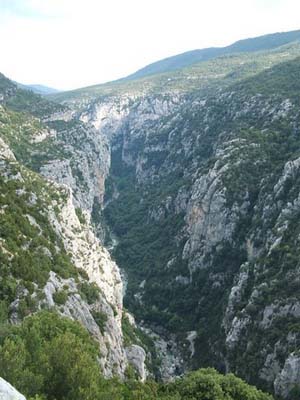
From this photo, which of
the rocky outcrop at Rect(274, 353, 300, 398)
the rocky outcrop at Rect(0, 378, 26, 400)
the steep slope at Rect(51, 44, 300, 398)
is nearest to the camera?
the rocky outcrop at Rect(0, 378, 26, 400)

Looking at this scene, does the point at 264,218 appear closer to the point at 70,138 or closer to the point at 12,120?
the point at 12,120

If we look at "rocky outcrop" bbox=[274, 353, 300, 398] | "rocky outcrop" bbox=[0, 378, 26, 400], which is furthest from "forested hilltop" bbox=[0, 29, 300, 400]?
"rocky outcrop" bbox=[0, 378, 26, 400]

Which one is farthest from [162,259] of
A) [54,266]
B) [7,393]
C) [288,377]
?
[7,393]

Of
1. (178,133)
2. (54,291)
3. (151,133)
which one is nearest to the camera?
(54,291)

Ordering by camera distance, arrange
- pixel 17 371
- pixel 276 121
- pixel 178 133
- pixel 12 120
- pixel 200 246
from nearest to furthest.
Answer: pixel 17 371 → pixel 200 246 → pixel 276 121 → pixel 12 120 → pixel 178 133

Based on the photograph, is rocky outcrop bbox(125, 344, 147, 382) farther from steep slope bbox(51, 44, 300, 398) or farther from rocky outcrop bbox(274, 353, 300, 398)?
rocky outcrop bbox(274, 353, 300, 398)

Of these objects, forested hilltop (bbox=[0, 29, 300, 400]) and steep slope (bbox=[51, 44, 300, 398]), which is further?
steep slope (bbox=[51, 44, 300, 398])

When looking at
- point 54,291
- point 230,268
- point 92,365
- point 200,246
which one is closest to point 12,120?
point 200,246

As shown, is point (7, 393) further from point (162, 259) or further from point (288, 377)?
point (162, 259)

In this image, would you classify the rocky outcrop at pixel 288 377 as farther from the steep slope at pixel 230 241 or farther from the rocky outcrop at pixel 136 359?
the rocky outcrop at pixel 136 359
